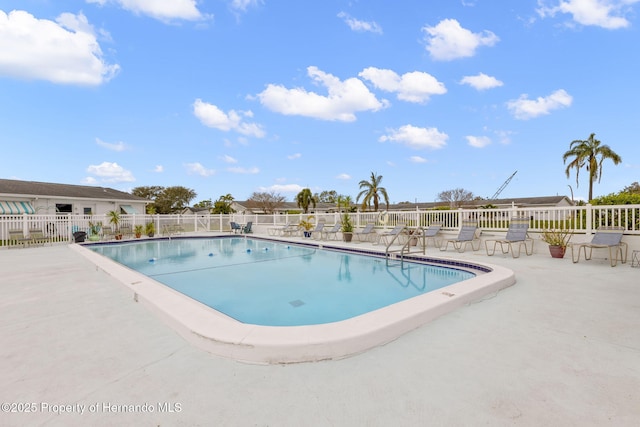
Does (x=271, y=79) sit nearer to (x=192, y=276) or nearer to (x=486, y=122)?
(x=192, y=276)

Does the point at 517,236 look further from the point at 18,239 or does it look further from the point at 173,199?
the point at 173,199

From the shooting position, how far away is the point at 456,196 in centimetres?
4788

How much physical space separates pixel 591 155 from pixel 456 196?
22475 millimetres

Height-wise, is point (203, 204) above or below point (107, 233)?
above

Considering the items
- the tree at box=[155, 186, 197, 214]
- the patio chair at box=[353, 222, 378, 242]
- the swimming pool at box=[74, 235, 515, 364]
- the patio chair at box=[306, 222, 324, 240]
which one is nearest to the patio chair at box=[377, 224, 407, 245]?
the patio chair at box=[353, 222, 378, 242]

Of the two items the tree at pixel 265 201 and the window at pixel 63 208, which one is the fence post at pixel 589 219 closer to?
the window at pixel 63 208

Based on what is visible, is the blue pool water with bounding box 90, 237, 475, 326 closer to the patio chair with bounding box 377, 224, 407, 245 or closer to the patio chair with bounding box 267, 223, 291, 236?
the patio chair with bounding box 377, 224, 407, 245

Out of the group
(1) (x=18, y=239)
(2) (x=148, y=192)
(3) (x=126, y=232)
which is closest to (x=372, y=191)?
(3) (x=126, y=232)

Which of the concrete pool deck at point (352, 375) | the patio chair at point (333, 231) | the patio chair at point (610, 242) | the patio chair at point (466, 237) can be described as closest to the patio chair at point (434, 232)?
the patio chair at point (466, 237)

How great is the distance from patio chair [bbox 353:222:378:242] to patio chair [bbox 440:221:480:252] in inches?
122

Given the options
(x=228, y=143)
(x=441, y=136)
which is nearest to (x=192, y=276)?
(x=228, y=143)

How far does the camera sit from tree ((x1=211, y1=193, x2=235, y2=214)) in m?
41.5

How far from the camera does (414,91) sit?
18172 millimetres

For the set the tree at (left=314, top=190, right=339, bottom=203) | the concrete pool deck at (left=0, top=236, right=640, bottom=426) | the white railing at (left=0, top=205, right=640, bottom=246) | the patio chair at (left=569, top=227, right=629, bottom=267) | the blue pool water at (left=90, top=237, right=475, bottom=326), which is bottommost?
the blue pool water at (left=90, top=237, right=475, bottom=326)
